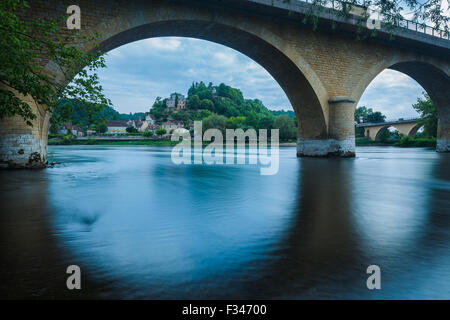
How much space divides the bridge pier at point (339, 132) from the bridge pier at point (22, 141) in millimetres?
14093

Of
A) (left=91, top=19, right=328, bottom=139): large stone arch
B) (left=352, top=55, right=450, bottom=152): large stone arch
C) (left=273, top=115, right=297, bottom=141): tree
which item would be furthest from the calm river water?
(left=273, top=115, right=297, bottom=141): tree

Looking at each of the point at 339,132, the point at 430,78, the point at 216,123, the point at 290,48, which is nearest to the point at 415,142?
the point at 430,78

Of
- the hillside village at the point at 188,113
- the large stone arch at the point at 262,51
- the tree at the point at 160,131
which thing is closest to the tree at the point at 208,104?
the hillside village at the point at 188,113

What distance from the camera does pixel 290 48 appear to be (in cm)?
1545

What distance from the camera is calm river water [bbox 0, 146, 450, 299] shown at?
2139mm

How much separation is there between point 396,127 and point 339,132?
60.2 meters

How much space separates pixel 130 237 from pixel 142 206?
199 cm

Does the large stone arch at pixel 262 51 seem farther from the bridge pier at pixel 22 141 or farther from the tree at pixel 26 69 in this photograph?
the tree at pixel 26 69

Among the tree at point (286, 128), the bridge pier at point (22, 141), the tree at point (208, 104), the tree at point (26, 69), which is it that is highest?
the tree at point (208, 104)

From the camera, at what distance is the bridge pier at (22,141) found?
1004 cm

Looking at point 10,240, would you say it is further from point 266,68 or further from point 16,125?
point 266,68

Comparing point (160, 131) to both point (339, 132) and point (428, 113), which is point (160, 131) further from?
point (339, 132)

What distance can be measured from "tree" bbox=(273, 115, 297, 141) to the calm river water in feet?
168
